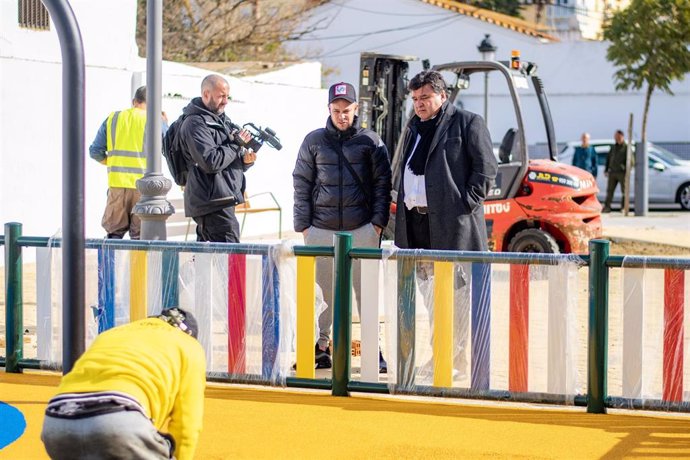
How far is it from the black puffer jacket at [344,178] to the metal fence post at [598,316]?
191cm

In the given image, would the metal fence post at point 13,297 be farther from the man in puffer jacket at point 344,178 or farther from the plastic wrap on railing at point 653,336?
the plastic wrap on railing at point 653,336

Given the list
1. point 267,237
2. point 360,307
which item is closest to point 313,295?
point 360,307

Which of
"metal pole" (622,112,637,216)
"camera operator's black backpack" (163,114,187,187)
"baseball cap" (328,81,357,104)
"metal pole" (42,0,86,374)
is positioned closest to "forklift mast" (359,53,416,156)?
"camera operator's black backpack" (163,114,187,187)

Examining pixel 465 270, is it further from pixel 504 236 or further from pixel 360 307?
pixel 504 236

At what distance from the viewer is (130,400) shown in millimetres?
4512

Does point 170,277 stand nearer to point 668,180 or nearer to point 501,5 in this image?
point 668,180

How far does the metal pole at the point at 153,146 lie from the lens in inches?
347

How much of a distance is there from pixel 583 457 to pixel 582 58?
1183 inches

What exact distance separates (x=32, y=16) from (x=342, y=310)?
8.74 meters

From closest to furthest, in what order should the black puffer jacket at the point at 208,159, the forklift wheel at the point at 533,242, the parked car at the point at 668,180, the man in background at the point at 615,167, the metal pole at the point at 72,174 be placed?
the metal pole at the point at 72,174, the black puffer jacket at the point at 208,159, the forklift wheel at the point at 533,242, the man in background at the point at 615,167, the parked car at the point at 668,180

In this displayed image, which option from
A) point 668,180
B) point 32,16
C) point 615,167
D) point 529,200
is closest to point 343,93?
point 529,200

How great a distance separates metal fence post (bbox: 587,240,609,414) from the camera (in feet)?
23.3

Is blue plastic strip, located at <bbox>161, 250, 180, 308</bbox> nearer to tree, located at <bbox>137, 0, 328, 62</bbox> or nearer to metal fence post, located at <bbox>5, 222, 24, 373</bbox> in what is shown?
metal fence post, located at <bbox>5, 222, 24, 373</bbox>

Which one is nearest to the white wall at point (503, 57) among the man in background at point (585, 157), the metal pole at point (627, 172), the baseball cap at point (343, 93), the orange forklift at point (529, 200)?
the man in background at point (585, 157)
